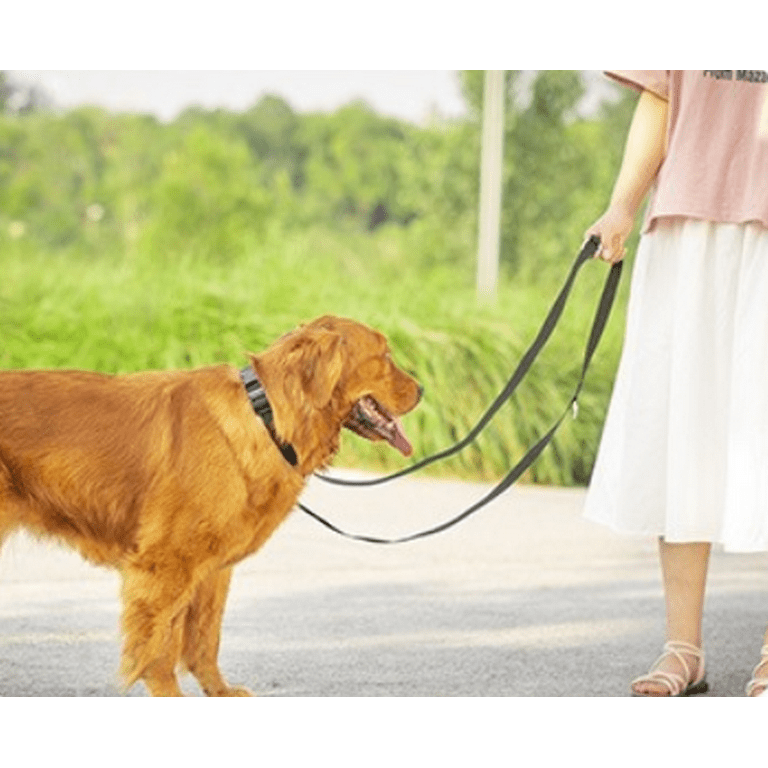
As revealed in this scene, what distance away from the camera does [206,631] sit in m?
3.50

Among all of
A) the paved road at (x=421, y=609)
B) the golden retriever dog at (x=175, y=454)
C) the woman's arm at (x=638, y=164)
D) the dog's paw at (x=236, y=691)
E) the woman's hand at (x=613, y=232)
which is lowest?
the paved road at (x=421, y=609)

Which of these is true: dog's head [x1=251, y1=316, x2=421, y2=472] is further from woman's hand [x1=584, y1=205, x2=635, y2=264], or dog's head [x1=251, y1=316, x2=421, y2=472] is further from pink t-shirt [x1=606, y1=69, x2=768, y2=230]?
pink t-shirt [x1=606, y1=69, x2=768, y2=230]

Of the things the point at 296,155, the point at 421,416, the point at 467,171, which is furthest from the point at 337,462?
the point at 296,155

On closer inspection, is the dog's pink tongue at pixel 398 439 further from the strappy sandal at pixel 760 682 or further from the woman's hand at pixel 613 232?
A: the strappy sandal at pixel 760 682

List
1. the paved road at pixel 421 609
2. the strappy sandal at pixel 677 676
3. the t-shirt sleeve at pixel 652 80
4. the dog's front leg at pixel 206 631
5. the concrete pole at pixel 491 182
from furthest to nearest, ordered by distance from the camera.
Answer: the concrete pole at pixel 491 182 < the paved road at pixel 421 609 < the strappy sandal at pixel 677 676 < the t-shirt sleeve at pixel 652 80 < the dog's front leg at pixel 206 631

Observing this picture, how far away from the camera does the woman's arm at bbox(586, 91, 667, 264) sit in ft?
11.8

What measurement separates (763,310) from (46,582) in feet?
8.19

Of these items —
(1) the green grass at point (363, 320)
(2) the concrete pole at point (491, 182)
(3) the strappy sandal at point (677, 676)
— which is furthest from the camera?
(2) the concrete pole at point (491, 182)

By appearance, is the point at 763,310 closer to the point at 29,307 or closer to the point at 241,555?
the point at 241,555

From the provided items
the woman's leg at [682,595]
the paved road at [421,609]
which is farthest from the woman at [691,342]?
the paved road at [421,609]

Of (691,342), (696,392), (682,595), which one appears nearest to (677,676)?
(682,595)

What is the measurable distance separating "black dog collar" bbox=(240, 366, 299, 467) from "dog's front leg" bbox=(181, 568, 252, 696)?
11.1 inches

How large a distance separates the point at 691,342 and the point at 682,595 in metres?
0.52

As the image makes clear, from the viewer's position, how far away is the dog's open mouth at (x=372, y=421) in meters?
3.36
